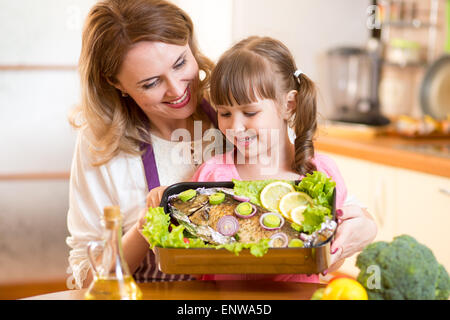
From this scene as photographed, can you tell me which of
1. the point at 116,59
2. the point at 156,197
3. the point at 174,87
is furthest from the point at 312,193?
the point at 116,59

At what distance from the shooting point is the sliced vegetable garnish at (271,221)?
1.07 metres

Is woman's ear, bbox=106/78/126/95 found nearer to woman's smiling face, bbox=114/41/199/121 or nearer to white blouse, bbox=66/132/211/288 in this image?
woman's smiling face, bbox=114/41/199/121

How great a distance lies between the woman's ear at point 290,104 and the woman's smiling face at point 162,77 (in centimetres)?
24

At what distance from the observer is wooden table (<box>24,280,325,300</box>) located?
107 cm

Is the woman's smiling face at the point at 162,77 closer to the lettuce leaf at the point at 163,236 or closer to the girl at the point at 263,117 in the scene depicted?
the girl at the point at 263,117

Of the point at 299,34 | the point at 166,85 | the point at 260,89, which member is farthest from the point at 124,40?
the point at 299,34

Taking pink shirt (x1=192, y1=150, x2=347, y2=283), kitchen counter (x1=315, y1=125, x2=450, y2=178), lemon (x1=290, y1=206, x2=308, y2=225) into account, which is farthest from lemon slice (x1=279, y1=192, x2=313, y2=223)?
kitchen counter (x1=315, y1=125, x2=450, y2=178)

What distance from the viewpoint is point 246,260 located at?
0.97m

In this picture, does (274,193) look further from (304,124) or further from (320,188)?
(304,124)

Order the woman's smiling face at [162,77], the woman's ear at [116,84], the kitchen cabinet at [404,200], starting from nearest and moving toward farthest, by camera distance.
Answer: the woman's smiling face at [162,77] < the woman's ear at [116,84] < the kitchen cabinet at [404,200]

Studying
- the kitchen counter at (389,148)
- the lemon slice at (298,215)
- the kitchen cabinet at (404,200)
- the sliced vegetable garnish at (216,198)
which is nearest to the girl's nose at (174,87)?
the sliced vegetable garnish at (216,198)
